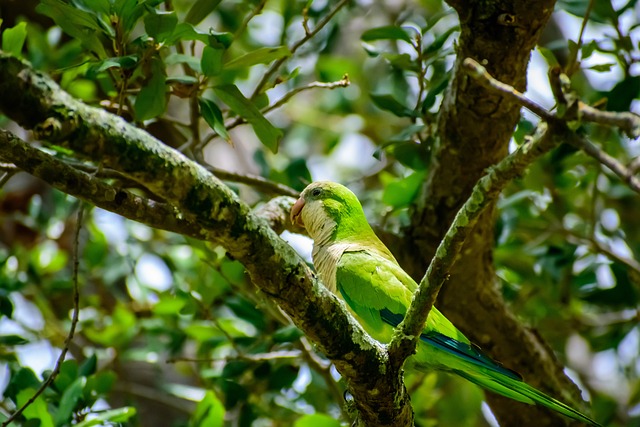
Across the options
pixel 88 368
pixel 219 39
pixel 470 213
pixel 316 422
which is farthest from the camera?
pixel 88 368

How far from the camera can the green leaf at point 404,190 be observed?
3143 mm

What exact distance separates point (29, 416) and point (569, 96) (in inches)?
84.7

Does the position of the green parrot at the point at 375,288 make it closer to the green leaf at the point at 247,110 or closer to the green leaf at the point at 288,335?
the green leaf at the point at 288,335

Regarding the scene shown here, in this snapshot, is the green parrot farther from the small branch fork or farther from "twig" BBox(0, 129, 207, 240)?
"twig" BBox(0, 129, 207, 240)

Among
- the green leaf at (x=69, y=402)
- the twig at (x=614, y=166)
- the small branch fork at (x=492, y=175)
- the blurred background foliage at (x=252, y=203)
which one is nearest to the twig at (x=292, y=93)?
the blurred background foliage at (x=252, y=203)

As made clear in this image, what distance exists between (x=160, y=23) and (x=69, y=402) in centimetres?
141

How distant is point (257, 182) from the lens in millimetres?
3203

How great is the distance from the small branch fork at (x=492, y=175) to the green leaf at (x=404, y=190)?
1.19 meters

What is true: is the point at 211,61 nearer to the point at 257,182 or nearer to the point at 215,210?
the point at 257,182

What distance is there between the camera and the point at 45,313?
430 centimetres

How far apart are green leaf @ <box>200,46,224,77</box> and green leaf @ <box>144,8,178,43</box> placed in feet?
0.62

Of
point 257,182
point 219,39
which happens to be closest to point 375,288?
point 257,182

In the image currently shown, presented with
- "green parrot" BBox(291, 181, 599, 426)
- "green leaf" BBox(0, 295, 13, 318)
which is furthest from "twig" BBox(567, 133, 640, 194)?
"green leaf" BBox(0, 295, 13, 318)

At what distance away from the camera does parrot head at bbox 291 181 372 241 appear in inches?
122
